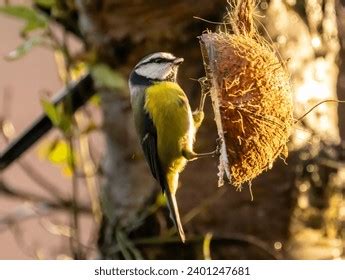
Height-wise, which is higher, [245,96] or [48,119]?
[245,96]

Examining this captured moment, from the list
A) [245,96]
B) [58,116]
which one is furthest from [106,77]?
[245,96]

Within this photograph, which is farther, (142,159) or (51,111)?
(142,159)

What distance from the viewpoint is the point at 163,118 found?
0.55 meters

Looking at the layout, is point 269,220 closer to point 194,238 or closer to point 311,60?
point 194,238

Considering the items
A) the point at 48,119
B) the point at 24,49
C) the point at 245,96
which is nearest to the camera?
the point at 245,96

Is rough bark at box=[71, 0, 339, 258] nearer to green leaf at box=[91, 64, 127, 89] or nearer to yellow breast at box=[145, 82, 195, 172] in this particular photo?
green leaf at box=[91, 64, 127, 89]

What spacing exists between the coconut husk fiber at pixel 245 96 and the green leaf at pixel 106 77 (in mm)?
265

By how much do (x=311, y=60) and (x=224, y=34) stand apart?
0.34 m

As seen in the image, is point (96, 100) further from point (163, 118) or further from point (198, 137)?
point (163, 118)

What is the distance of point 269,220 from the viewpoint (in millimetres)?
895

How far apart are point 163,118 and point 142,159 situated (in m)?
0.31

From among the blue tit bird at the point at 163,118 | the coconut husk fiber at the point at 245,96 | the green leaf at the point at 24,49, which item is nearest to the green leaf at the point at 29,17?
the green leaf at the point at 24,49

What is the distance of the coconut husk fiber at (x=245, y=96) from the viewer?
0.44 metres
